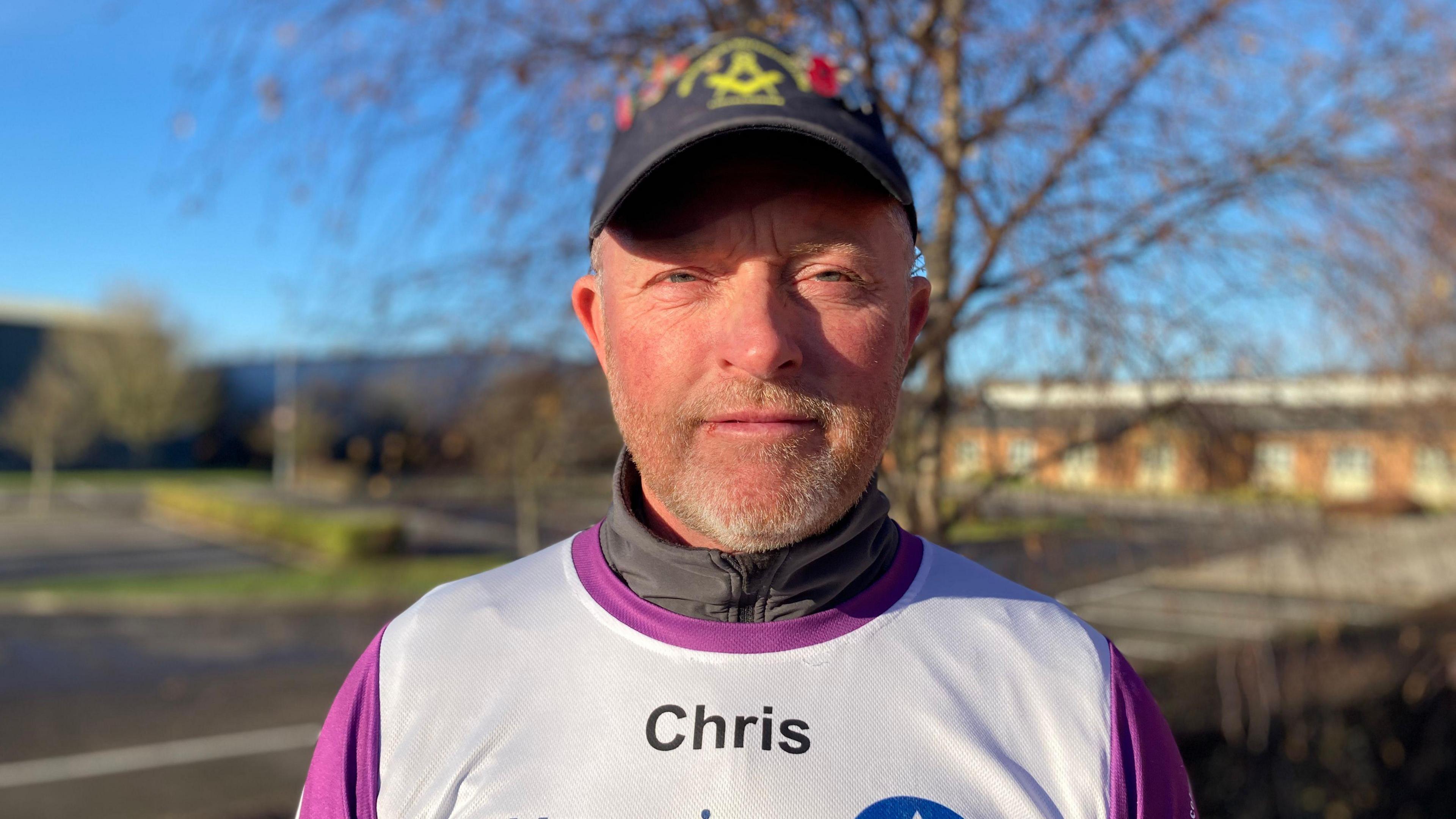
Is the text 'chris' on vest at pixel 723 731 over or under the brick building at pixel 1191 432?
under

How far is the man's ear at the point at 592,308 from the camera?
1371mm

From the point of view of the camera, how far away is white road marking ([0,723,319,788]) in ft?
23.0

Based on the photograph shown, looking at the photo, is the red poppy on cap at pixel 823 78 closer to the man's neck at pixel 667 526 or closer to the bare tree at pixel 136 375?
the man's neck at pixel 667 526

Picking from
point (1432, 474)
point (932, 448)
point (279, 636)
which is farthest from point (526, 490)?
point (279, 636)

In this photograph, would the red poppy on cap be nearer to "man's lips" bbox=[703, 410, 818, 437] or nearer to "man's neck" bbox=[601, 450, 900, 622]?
"man's lips" bbox=[703, 410, 818, 437]

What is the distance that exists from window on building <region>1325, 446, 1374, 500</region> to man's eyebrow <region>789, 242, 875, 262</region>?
2749mm

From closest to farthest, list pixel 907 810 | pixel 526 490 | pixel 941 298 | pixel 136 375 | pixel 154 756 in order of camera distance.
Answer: pixel 907 810, pixel 941 298, pixel 526 490, pixel 154 756, pixel 136 375

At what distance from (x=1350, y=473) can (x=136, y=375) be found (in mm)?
40006

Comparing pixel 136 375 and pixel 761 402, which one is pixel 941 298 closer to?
pixel 761 402

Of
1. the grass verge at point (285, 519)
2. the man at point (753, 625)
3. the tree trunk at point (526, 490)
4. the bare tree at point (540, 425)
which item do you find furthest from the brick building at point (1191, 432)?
the grass verge at point (285, 519)

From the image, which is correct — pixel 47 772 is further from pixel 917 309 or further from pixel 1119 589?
pixel 917 309

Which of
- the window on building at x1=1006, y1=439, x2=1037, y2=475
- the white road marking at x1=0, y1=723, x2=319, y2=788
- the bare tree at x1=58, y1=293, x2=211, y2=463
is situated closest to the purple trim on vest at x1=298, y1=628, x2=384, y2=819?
the window on building at x1=1006, y1=439, x2=1037, y2=475

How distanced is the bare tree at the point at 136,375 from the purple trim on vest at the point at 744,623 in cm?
4018

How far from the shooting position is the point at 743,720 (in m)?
1.14
